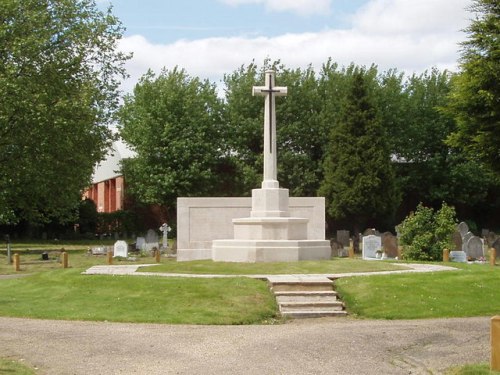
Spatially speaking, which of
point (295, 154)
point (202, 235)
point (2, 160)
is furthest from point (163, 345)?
point (295, 154)

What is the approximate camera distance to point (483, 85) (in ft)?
101

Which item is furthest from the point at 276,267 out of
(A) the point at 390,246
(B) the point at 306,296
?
(A) the point at 390,246

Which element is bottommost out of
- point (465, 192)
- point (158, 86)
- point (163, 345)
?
point (163, 345)

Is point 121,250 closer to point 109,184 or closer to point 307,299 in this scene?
point 307,299

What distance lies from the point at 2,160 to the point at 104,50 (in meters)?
9.41

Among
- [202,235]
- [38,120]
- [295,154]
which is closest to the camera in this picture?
[202,235]

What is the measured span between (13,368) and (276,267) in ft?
35.4

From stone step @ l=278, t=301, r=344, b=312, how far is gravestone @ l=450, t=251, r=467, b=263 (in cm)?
1246

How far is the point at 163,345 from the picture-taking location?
38.1 feet

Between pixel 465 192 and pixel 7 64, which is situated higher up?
pixel 7 64

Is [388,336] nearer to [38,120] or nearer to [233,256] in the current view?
[233,256]

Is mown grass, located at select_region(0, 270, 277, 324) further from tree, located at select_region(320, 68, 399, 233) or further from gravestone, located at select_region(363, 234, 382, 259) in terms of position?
tree, located at select_region(320, 68, 399, 233)

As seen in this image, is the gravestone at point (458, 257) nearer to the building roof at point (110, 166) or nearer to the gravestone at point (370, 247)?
the gravestone at point (370, 247)

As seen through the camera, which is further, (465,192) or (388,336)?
(465,192)
